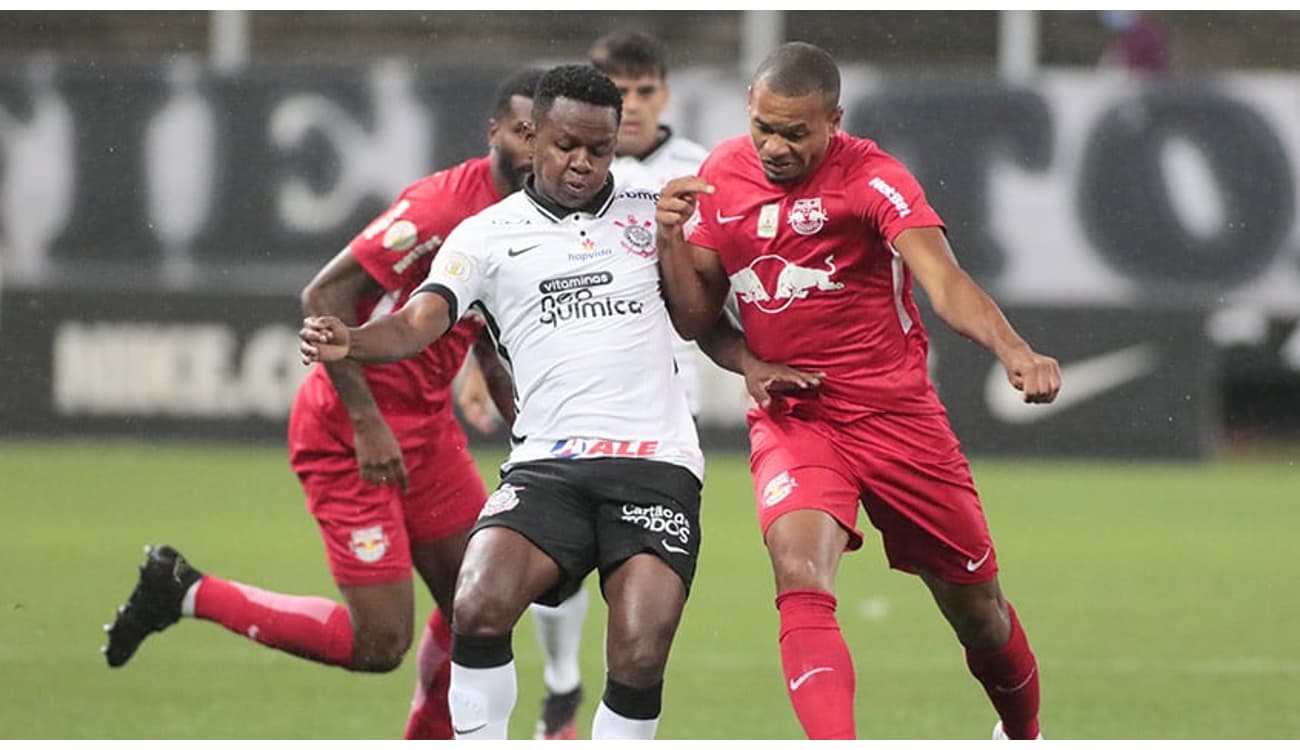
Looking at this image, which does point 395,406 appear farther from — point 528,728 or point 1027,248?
point 1027,248

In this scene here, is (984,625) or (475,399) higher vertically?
(475,399)

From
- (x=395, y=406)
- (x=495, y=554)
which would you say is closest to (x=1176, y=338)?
(x=395, y=406)

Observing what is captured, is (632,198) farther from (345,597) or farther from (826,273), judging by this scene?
(345,597)

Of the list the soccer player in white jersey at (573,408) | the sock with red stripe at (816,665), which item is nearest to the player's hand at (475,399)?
the soccer player in white jersey at (573,408)

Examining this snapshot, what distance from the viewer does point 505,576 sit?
567cm

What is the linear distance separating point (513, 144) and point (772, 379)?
1.25 m

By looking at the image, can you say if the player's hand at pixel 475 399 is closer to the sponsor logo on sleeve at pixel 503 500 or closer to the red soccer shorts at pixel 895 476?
the red soccer shorts at pixel 895 476

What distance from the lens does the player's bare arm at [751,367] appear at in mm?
6137

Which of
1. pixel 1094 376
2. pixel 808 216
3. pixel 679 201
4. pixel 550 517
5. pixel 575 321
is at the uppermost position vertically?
pixel 679 201

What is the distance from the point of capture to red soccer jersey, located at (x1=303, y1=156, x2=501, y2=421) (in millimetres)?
6777

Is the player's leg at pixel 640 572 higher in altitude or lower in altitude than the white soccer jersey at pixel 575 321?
lower

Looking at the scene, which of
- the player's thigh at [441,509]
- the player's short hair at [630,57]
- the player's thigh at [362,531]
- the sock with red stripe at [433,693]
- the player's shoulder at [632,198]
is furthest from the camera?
the player's short hair at [630,57]

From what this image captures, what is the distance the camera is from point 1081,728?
24.7 ft

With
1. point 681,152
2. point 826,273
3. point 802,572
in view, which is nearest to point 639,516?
point 802,572
